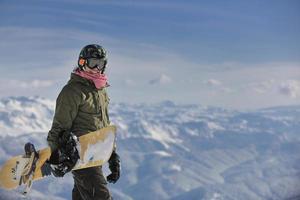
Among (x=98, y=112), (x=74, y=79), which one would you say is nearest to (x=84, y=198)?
(x=98, y=112)

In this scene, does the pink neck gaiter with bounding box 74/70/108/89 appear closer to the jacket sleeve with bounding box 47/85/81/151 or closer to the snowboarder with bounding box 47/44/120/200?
the snowboarder with bounding box 47/44/120/200

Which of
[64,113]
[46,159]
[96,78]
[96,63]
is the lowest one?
[46,159]

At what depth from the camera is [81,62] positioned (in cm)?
707

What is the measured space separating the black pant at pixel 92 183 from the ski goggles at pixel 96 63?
1.47 metres

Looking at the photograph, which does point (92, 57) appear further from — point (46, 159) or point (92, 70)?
point (46, 159)

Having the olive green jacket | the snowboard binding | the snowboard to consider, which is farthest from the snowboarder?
the snowboard binding

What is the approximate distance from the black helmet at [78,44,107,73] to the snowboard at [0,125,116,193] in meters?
0.94

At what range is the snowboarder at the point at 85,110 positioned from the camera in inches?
263

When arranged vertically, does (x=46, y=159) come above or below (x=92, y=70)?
below

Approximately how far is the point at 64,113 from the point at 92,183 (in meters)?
1.05

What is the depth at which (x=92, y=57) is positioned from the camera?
699cm

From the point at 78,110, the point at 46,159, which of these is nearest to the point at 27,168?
the point at 46,159

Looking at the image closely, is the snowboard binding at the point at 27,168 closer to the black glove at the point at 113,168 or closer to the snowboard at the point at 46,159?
the snowboard at the point at 46,159

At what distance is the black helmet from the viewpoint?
6984 millimetres
